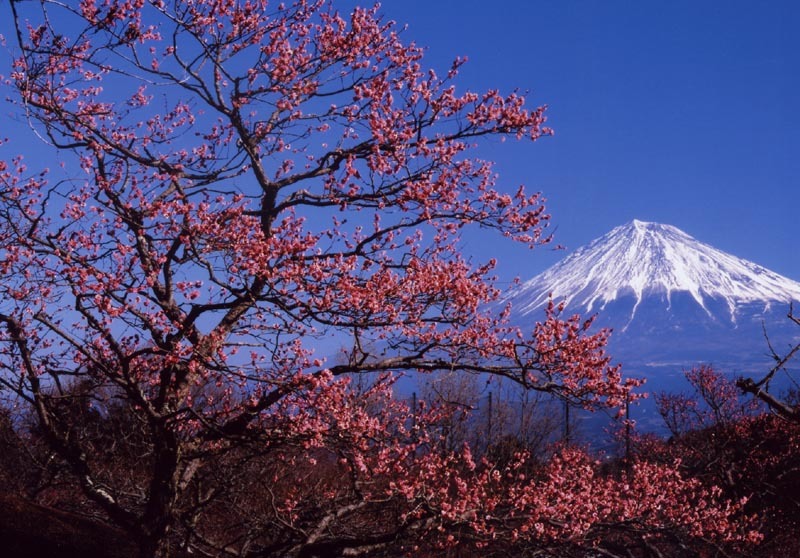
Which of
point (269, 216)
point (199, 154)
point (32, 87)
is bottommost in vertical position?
point (269, 216)

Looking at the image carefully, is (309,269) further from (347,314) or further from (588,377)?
(588,377)

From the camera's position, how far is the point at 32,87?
8992 millimetres

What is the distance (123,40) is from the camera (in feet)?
27.6

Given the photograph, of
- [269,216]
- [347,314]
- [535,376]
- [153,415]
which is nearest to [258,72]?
[269,216]

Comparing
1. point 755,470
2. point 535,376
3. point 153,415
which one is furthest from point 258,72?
point 755,470

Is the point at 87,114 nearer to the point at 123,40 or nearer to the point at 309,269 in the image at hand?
the point at 123,40

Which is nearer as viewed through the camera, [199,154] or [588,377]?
[588,377]

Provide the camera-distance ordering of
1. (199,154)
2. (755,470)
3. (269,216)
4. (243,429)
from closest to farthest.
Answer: (243,429) < (269,216) < (199,154) < (755,470)

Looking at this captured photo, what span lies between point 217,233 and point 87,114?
3391 millimetres

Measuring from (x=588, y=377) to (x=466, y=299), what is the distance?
1.85 metres

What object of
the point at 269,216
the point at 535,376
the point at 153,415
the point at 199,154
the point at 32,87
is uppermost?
the point at 199,154

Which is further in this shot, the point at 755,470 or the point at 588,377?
the point at 755,470

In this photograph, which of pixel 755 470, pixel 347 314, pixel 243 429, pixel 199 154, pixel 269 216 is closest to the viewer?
pixel 347 314

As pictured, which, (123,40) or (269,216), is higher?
(123,40)
